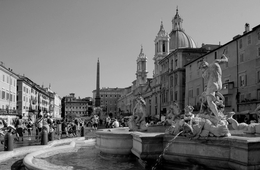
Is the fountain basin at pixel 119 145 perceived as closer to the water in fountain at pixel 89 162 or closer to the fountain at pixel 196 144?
the fountain at pixel 196 144

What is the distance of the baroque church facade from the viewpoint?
58.5 m

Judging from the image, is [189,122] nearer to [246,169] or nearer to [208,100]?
[208,100]

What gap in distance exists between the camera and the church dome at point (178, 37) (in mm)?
82062

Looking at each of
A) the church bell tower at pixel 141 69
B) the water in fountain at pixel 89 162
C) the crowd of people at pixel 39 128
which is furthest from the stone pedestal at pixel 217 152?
the church bell tower at pixel 141 69

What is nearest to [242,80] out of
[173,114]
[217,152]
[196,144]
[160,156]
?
[173,114]

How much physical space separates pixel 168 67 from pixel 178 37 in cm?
2015

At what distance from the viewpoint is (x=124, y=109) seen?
5482 inches

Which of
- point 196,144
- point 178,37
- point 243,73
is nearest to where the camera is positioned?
point 196,144

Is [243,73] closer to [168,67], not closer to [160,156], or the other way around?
[160,156]

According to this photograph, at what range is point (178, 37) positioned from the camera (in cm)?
8331

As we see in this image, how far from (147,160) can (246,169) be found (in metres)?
2.64

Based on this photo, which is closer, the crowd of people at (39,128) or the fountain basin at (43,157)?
the fountain basin at (43,157)

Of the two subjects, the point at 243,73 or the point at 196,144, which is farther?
the point at 243,73

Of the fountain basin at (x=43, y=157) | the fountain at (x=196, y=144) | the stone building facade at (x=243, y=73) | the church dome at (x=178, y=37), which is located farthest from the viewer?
the church dome at (x=178, y=37)
